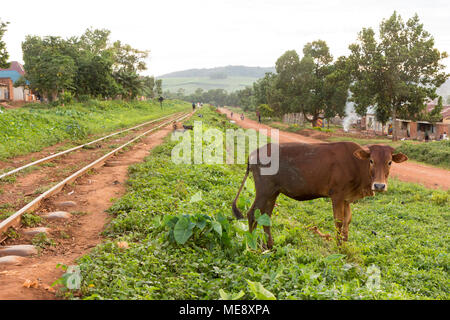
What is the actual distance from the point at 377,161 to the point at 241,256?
9.28 ft

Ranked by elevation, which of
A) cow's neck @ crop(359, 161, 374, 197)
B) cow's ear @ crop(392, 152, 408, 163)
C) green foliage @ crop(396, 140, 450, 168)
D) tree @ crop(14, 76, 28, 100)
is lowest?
green foliage @ crop(396, 140, 450, 168)

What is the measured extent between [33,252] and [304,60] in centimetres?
4266

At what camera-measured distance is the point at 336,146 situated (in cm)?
643

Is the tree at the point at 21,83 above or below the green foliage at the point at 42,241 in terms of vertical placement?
above

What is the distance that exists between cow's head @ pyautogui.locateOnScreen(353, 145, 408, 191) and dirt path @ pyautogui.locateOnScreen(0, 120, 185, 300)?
4779 mm

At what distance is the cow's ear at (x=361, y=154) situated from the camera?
19.5 feet

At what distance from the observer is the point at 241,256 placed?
5.14 m

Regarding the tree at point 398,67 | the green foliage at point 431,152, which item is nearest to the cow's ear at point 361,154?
the green foliage at point 431,152

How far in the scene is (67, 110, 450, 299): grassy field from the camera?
164 inches

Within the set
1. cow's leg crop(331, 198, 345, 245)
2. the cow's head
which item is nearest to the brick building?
cow's leg crop(331, 198, 345, 245)

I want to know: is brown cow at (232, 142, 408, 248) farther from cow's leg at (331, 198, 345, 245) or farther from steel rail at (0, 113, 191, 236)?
steel rail at (0, 113, 191, 236)

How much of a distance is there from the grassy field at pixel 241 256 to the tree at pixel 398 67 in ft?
76.7

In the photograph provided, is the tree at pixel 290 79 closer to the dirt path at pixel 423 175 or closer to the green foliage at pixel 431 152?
the green foliage at pixel 431 152
